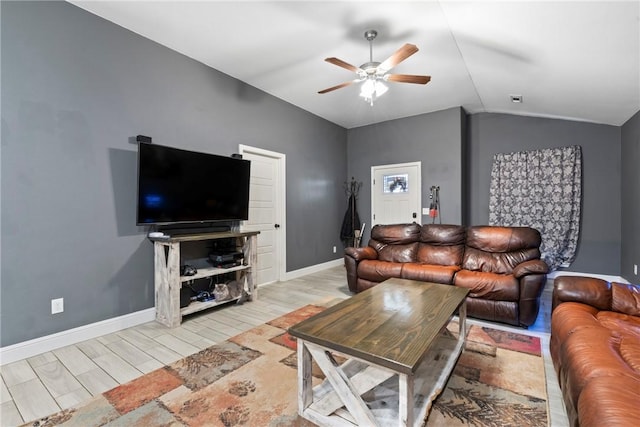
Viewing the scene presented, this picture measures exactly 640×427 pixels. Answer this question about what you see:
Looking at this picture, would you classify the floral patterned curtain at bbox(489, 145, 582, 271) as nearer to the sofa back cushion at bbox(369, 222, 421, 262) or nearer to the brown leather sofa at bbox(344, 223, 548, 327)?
the brown leather sofa at bbox(344, 223, 548, 327)

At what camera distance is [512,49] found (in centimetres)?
277

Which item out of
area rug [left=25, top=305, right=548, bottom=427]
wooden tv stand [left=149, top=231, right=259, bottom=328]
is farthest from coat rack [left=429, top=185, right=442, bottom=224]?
wooden tv stand [left=149, top=231, right=259, bottom=328]

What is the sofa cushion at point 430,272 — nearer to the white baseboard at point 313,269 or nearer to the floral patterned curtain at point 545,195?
the white baseboard at point 313,269

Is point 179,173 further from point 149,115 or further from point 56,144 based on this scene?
point 56,144

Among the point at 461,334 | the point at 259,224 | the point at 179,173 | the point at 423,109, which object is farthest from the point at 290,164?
the point at 461,334

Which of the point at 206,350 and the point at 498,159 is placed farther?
the point at 498,159

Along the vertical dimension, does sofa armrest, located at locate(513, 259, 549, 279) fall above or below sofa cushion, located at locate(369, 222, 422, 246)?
below

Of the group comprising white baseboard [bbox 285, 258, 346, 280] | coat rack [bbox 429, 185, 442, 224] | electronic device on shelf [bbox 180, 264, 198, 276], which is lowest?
white baseboard [bbox 285, 258, 346, 280]

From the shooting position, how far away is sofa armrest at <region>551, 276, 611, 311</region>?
198 cm

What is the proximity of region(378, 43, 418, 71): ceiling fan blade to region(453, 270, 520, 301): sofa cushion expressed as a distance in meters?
2.22

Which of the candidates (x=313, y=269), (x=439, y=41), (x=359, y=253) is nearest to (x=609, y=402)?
(x=359, y=253)

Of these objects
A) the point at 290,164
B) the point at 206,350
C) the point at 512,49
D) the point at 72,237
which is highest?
the point at 512,49

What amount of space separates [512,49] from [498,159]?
2.67 meters

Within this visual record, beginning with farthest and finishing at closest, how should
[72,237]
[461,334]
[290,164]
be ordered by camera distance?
[290,164]
[72,237]
[461,334]
